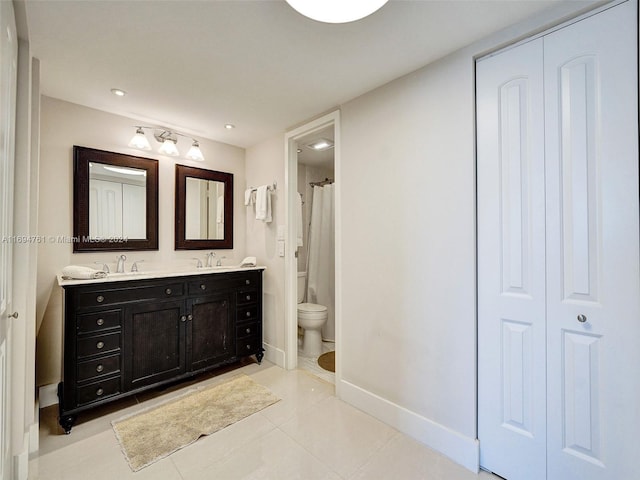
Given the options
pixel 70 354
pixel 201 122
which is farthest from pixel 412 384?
pixel 201 122

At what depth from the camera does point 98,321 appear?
193 cm

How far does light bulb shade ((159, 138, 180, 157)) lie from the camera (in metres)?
2.57

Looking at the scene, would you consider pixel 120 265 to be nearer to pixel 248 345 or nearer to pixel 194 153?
pixel 194 153

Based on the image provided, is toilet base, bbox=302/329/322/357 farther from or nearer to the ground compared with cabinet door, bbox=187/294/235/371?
nearer to the ground

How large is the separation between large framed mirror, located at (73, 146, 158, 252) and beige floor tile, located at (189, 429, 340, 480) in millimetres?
1877

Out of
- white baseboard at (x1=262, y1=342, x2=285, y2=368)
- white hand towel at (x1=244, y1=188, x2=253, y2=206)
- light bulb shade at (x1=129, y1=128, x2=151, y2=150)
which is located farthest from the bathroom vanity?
light bulb shade at (x1=129, y1=128, x2=151, y2=150)

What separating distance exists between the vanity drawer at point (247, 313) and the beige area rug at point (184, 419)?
569mm

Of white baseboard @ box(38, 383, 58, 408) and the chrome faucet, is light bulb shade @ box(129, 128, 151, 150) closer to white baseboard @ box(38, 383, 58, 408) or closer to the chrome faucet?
the chrome faucet

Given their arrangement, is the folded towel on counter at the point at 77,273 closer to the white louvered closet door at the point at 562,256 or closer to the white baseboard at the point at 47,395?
the white baseboard at the point at 47,395

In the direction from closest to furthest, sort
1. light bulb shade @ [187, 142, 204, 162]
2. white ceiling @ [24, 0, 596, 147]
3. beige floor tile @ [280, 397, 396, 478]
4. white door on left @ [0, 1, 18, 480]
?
white door on left @ [0, 1, 18, 480]
white ceiling @ [24, 0, 596, 147]
beige floor tile @ [280, 397, 396, 478]
light bulb shade @ [187, 142, 204, 162]

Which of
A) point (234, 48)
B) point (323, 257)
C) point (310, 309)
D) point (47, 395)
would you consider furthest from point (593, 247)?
point (47, 395)

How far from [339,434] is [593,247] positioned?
172 cm

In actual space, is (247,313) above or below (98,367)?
above

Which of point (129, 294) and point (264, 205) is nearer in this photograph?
point (129, 294)
